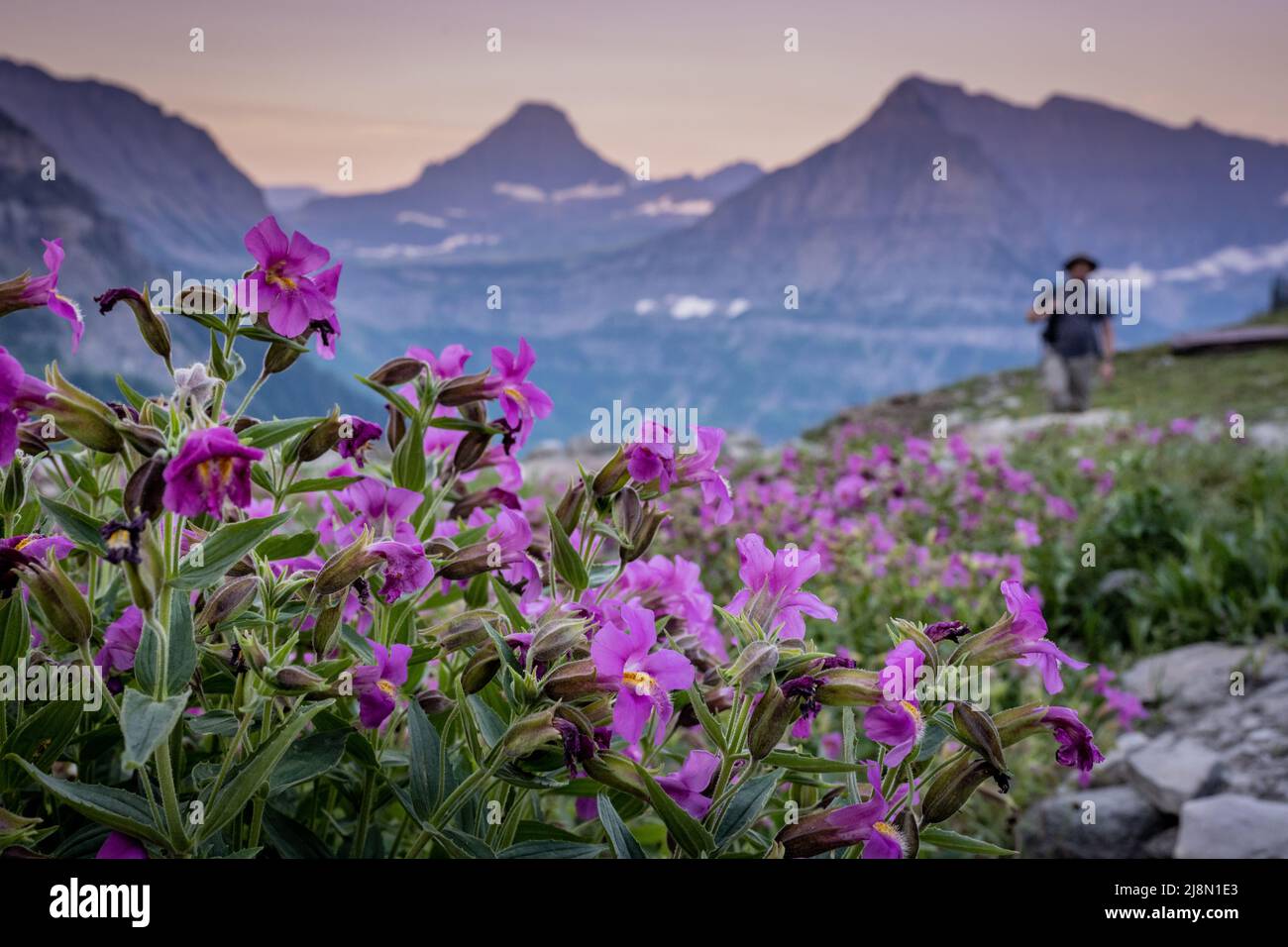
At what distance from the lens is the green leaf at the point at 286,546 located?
115 cm

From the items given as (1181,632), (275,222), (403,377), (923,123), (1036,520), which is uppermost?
(923,123)

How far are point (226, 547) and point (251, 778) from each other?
0.21 m

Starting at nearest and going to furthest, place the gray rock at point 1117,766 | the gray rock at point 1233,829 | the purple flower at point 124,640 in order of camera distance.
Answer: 1. the purple flower at point 124,640
2. the gray rock at point 1233,829
3. the gray rock at point 1117,766

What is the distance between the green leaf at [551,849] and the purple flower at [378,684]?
0.62 feet

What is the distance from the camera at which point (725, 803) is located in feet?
3.50

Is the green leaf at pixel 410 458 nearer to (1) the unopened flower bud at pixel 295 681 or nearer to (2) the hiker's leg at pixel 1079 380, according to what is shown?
(1) the unopened flower bud at pixel 295 681

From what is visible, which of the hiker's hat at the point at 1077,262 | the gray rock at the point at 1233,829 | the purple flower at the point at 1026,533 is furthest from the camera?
the hiker's hat at the point at 1077,262

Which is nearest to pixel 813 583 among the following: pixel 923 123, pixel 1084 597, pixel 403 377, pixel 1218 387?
pixel 1084 597

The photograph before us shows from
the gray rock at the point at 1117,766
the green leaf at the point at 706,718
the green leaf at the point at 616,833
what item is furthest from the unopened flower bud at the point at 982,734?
the gray rock at the point at 1117,766

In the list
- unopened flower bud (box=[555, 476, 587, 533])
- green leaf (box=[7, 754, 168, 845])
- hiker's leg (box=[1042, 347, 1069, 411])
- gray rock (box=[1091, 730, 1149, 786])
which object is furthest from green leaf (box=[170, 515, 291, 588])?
hiker's leg (box=[1042, 347, 1069, 411])

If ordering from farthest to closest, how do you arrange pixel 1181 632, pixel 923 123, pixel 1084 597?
pixel 923 123, pixel 1084 597, pixel 1181 632

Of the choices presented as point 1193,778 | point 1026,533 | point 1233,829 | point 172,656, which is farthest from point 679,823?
point 1026,533

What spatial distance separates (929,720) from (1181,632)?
3.59 meters
